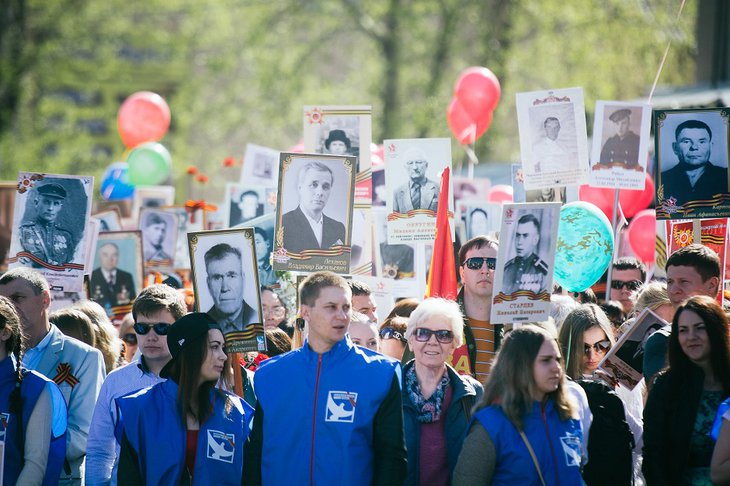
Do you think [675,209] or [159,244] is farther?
[159,244]

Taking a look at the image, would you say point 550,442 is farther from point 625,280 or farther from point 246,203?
point 246,203

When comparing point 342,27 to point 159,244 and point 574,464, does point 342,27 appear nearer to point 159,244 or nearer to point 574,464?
point 159,244

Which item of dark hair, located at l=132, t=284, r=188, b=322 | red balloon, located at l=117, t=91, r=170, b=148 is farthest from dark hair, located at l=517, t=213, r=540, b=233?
red balloon, located at l=117, t=91, r=170, b=148

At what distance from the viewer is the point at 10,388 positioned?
4609mm

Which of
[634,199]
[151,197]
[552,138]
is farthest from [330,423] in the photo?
[151,197]

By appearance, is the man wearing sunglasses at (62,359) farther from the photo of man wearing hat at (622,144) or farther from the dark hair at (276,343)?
the photo of man wearing hat at (622,144)

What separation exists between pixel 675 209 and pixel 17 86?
20.2 metres

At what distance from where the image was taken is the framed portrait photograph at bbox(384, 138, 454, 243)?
7.31m

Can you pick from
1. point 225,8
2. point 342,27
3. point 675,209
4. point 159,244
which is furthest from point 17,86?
point 675,209

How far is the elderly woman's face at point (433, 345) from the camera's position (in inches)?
190

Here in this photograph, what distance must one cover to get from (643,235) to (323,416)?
220 inches

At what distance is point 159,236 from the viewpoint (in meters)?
10.1

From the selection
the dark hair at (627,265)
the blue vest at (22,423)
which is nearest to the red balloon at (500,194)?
the dark hair at (627,265)

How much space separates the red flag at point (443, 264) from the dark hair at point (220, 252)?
1394 mm
